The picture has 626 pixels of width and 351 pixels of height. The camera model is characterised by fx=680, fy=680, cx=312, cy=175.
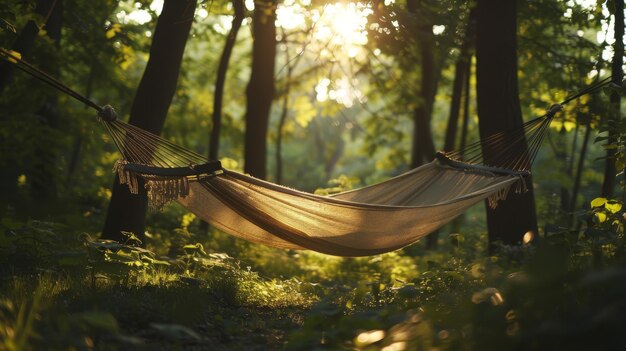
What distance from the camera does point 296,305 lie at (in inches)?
139

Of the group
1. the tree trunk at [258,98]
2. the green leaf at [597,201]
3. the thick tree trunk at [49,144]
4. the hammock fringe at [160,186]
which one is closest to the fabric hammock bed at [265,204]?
the hammock fringe at [160,186]

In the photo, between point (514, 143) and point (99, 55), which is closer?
point (514, 143)

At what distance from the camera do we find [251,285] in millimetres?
3562

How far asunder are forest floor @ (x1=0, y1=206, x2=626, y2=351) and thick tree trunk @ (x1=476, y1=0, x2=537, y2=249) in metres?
0.39

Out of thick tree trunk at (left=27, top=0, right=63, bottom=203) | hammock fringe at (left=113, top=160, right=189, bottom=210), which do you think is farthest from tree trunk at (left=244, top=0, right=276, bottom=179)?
hammock fringe at (left=113, top=160, right=189, bottom=210)

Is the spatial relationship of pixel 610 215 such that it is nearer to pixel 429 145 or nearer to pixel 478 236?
pixel 478 236

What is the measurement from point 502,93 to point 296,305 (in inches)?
83.8

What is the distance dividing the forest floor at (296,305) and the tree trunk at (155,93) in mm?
431

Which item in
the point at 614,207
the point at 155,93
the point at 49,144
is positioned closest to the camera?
the point at 614,207

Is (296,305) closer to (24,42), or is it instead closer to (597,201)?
(597,201)

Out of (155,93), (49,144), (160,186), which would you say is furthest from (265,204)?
(49,144)

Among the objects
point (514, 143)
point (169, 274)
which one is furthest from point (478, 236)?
point (169, 274)

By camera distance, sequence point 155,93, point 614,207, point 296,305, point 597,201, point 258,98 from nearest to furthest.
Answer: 1. point 597,201
2. point 614,207
3. point 296,305
4. point 155,93
5. point 258,98

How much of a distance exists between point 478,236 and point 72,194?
4.50 m
